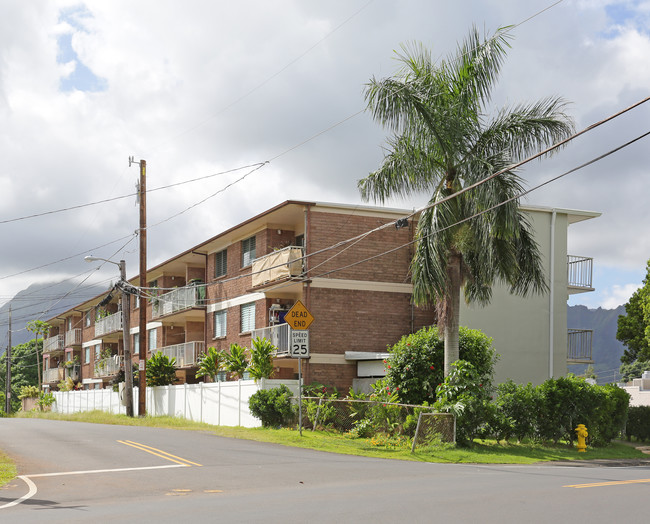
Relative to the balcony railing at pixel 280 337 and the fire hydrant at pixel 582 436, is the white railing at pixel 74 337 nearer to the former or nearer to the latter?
the balcony railing at pixel 280 337

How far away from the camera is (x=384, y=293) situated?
31.8 meters

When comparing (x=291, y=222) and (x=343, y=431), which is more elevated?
(x=291, y=222)

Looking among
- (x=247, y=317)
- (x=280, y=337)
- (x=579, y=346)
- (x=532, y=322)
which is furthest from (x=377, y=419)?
(x=579, y=346)

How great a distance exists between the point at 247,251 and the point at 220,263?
3582 mm

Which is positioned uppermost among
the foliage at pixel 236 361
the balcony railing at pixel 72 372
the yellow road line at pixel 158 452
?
the foliage at pixel 236 361

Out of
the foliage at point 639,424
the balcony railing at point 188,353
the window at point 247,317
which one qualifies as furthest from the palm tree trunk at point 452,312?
the balcony railing at point 188,353

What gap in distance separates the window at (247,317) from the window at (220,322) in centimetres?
201

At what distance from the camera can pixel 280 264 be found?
30703mm

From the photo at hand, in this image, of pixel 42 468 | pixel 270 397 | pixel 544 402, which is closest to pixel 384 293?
pixel 270 397

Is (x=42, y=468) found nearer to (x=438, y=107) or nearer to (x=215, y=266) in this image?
(x=438, y=107)

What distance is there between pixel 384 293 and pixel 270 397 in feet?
24.1

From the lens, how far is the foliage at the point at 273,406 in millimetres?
26328

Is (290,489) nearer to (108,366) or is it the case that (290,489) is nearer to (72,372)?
(108,366)

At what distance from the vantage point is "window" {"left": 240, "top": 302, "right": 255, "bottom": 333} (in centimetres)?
3509
